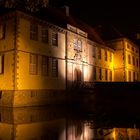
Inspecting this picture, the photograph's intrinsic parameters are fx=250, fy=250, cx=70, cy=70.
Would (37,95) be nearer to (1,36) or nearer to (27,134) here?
(1,36)

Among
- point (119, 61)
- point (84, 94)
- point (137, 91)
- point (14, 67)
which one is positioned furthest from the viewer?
point (119, 61)

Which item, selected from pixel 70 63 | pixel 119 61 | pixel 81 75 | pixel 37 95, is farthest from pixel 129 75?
pixel 37 95

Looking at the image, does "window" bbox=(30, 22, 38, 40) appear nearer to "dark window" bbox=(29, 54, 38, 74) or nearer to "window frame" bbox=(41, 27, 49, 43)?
"window frame" bbox=(41, 27, 49, 43)

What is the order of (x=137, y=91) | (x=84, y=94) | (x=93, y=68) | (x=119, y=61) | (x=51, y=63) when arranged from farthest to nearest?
(x=119, y=61) → (x=93, y=68) → (x=84, y=94) → (x=51, y=63) → (x=137, y=91)

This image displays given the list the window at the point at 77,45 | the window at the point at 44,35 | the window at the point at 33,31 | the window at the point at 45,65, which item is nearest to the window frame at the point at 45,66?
the window at the point at 45,65

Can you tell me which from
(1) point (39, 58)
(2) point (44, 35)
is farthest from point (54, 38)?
(1) point (39, 58)

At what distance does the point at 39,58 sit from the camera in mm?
25578

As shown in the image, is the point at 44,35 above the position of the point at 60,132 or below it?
above

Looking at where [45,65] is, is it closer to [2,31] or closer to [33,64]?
[33,64]

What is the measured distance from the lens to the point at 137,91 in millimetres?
24609

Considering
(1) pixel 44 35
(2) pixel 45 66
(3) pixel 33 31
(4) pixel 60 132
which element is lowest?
(4) pixel 60 132

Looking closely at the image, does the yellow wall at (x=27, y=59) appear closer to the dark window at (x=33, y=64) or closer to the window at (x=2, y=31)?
the dark window at (x=33, y=64)

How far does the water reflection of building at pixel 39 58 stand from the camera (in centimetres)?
2331

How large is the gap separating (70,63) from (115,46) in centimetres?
1752
